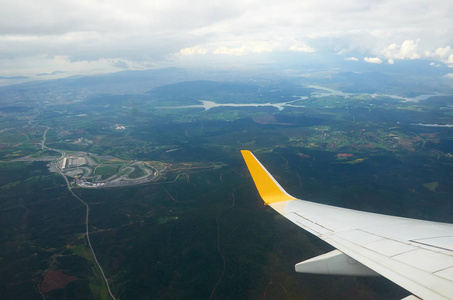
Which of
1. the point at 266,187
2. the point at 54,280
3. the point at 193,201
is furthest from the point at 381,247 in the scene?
the point at 193,201

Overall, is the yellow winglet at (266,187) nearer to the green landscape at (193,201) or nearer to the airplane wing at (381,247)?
the airplane wing at (381,247)

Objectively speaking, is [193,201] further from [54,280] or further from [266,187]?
[266,187]

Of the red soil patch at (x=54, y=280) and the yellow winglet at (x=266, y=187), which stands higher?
the yellow winglet at (x=266, y=187)

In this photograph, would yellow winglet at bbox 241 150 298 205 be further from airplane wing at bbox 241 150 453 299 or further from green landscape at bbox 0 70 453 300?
green landscape at bbox 0 70 453 300

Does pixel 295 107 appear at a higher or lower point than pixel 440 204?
higher

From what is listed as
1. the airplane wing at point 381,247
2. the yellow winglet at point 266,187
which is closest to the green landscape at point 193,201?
the yellow winglet at point 266,187

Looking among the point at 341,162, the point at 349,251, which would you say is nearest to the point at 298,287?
the point at 349,251

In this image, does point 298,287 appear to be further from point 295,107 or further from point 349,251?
point 295,107
